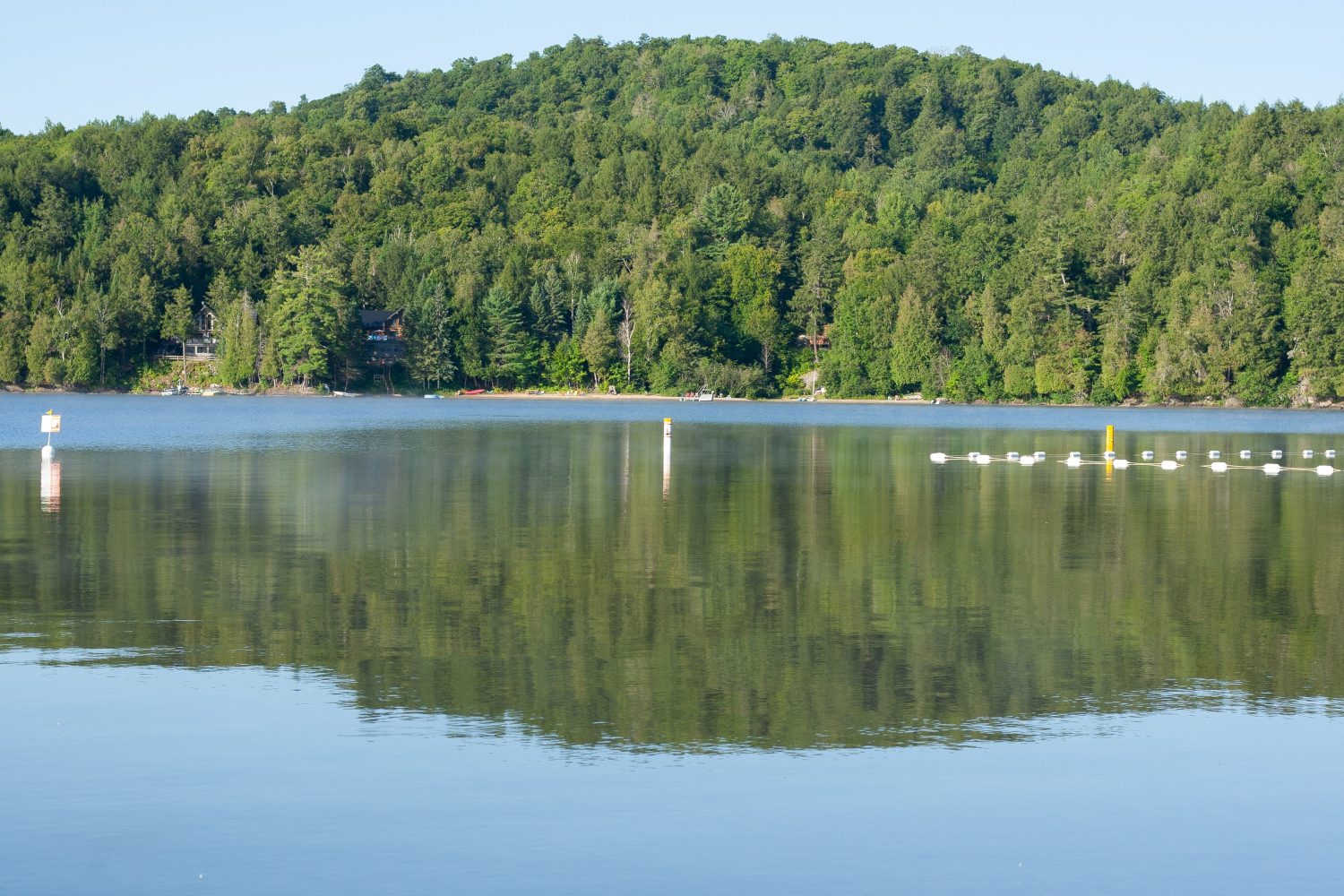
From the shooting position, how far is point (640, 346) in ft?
504

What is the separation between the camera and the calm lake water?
995 centimetres

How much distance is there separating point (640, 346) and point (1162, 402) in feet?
156

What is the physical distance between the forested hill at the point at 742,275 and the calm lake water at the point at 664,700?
351ft

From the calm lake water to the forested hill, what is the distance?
4211 inches

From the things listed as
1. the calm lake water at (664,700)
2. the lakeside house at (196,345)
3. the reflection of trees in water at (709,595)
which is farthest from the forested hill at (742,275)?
the calm lake water at (664,700)

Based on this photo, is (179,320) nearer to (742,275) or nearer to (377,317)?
(377,317)

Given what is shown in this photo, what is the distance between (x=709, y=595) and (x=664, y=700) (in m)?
6.06

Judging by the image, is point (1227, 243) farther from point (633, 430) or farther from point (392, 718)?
point (392, 718)

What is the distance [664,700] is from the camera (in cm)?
1377

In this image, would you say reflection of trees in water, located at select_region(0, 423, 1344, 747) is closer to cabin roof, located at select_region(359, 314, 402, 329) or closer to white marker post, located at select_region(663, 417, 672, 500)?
white marker post, located at select_region(663, 417, 672, 500)

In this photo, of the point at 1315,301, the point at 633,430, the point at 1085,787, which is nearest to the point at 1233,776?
the point at 1085,787

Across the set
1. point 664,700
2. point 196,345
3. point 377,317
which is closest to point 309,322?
point 377,317

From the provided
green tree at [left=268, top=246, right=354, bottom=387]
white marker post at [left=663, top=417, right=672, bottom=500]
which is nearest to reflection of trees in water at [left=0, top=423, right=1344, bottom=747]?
white marker post at [left=663, top=417, right=672, bottom=500]

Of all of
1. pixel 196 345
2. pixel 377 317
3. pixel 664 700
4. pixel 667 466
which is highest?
pixel 377 317
